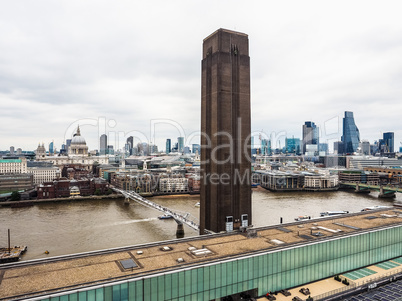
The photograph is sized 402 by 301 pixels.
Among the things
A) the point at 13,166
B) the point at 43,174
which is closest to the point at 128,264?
the point at 43,174

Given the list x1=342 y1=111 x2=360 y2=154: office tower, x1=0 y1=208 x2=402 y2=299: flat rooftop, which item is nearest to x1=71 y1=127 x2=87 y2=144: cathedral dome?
x1=0 y1=208 x2=402 y2=299: flat rooftop

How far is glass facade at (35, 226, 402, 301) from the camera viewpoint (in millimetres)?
11391

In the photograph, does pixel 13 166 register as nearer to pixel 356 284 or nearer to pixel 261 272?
pixel 261 272

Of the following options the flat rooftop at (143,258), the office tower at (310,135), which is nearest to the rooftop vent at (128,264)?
the flat rooftop at (143,258)

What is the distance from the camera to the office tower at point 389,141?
534 ft

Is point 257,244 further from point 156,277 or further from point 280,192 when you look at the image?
point 280,192

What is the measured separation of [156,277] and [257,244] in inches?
258

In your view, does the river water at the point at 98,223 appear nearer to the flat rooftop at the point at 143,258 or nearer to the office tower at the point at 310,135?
the flat rooftop at the point at 143,258

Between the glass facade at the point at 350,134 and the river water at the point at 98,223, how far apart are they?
4652 inches

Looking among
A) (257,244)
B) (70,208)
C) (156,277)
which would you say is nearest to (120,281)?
(156,277)

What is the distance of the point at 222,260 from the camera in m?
13.5

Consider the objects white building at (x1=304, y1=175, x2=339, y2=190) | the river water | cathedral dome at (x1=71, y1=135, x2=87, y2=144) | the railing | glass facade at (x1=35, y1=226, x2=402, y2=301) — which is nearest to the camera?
glass facade at (x1=35, y1=226, x2=402, y2=301)

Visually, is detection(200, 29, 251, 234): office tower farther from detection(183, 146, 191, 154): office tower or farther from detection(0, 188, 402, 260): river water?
detection(183, 146, 191, 154): office tower

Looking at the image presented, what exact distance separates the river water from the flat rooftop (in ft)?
38.0
